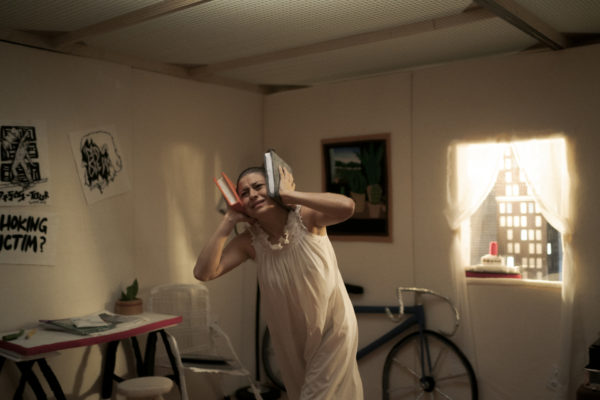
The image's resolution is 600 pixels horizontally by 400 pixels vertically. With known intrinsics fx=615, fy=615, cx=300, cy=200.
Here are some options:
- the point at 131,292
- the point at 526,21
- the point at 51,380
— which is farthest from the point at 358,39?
the point at 51,380

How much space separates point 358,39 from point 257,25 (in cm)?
70

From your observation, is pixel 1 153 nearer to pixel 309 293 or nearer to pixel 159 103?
pixel 159 103

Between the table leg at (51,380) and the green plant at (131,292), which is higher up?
the green plant at (131,292)

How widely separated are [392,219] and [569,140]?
1.38m

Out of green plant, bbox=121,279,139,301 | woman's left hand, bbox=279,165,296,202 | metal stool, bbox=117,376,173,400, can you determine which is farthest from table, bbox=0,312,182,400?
woman's left hand, bbox=279,165,296,202

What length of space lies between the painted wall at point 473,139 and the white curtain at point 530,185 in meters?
0.06

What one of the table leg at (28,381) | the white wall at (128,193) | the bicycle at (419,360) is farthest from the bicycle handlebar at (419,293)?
the table leg at (28,381)

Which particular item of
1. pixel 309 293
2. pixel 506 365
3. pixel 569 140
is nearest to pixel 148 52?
pixel 309 293

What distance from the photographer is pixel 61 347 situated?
10.8 feet

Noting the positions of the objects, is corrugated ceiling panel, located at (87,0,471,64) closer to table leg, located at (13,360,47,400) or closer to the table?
the table

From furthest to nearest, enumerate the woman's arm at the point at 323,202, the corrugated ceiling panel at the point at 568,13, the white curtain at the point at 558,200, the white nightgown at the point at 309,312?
the white curtain at the point at 558,200 → the corrugated ceiling panel at the point at 568,13 → the white nightgown at the point at 309,312 → the woman's arm at the point at 323,202

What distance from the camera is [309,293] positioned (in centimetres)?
260

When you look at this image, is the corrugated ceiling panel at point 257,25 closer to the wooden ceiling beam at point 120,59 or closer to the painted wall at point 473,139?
the wooden ceiling beam at point 120,59

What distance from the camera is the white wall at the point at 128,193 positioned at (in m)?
3.81
